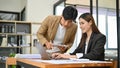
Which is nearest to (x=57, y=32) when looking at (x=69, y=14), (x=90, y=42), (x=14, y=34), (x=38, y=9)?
(x=69, y=14)

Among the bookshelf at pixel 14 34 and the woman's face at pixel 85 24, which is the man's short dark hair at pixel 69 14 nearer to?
the woman's face at pixel 85 24

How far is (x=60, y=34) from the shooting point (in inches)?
84.7

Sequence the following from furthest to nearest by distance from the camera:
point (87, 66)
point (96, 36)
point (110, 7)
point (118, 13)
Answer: point (110, 7) → point (118, 13) → point (96, 36) → point (87, 66)

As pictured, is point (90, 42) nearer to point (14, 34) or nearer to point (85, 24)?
point (85, 24)

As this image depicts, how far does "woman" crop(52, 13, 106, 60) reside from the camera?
5.09ft

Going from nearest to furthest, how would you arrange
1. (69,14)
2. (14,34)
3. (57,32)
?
(69,14) < (57,32) < (14,34)

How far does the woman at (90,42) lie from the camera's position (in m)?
1.55

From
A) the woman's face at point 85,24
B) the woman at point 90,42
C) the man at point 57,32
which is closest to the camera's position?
the woman at point 90,42

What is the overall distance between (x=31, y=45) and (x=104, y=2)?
2.25 metres

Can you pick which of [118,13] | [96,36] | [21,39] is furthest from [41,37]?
[21,39]

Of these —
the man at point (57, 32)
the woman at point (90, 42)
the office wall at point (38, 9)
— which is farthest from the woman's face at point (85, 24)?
the office wall at point (38, 9)

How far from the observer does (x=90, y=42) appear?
1710 millimetres

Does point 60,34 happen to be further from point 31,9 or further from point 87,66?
point 31,9

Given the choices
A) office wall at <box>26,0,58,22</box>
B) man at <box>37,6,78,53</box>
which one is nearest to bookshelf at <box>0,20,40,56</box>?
office wall at <box>26,0,58,22</box>
